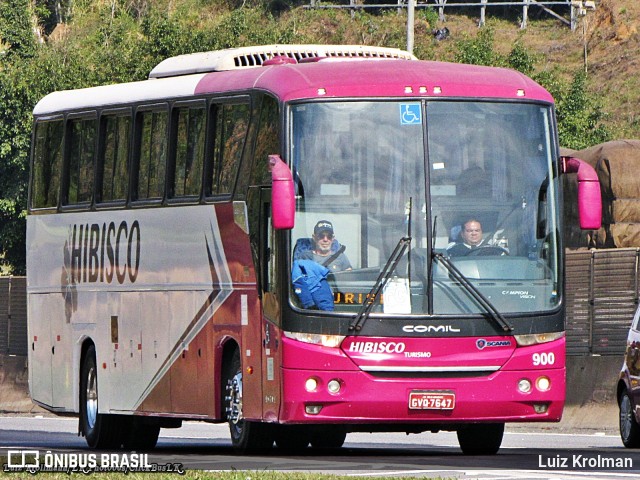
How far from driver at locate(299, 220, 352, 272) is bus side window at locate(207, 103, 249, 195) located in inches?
67.9

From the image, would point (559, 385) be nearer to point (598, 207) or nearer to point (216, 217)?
point (598, 207)

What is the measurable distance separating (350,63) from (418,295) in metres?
2.48

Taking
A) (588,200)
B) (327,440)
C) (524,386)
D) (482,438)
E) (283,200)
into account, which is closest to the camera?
(283,200)

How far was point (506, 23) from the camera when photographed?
282 feet

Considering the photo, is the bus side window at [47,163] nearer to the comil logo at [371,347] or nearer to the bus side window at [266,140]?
the bus side window at [266,140]

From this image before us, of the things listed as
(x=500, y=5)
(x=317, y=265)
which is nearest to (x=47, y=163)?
(x=317, y=265)

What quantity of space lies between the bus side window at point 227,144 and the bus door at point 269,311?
0.97 metres

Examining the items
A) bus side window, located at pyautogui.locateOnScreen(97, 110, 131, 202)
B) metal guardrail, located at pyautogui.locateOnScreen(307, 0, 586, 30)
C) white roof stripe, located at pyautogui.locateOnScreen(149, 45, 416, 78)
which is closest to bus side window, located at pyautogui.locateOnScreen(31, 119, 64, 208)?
bus side window, located at pyautogui.locateOnScreen(97, 110, 131, 202)

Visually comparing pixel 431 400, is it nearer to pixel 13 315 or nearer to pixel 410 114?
pixel 410 114

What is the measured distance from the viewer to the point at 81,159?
20766 millimetres

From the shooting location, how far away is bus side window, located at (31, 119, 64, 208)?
21469 mm

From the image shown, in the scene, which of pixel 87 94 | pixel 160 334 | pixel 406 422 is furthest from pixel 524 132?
pixel 87 94

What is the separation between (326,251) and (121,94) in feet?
17.2

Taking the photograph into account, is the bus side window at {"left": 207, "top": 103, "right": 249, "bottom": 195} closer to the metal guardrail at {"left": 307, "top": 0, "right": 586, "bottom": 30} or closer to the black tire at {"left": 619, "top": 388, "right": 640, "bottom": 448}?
the black tire at {"left": 619, "top": 388, "right": 640, "bottom": 448}
